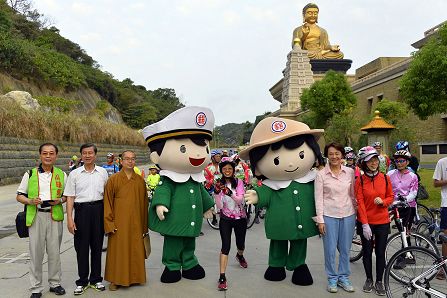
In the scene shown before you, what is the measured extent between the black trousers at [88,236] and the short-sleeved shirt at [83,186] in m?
0.07

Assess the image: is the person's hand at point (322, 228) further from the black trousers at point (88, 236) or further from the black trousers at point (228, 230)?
the black trousers at point (88, 236)

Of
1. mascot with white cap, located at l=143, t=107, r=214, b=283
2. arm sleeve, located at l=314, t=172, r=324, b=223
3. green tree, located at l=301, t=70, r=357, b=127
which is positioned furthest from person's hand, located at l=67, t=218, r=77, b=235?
green tree, located at l=301, t=70, r=357, b=127

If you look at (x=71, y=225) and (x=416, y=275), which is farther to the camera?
(x=71, y=225)

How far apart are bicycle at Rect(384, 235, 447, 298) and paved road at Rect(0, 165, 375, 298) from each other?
61cm

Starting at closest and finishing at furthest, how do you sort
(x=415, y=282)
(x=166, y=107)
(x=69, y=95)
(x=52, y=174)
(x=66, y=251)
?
(x=415, y=282) → (x=52, y=174) → (x=66, y=251) → (x=69, y=95) → (x=166, y=107)

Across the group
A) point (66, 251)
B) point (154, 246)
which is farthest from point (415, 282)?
point (66, 251)

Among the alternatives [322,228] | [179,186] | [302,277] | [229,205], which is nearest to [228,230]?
[229,205]

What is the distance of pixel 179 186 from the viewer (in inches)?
198

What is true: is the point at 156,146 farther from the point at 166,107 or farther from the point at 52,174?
the point at 166,107

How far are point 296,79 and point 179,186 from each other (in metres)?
39.3

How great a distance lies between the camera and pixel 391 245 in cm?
537

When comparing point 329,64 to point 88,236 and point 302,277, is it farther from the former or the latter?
point 88,236

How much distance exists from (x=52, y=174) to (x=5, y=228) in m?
4.74

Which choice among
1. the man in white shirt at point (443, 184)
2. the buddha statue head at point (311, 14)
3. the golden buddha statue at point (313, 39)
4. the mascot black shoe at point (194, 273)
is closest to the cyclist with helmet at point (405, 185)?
the man in white shirt at point (443, 184)
